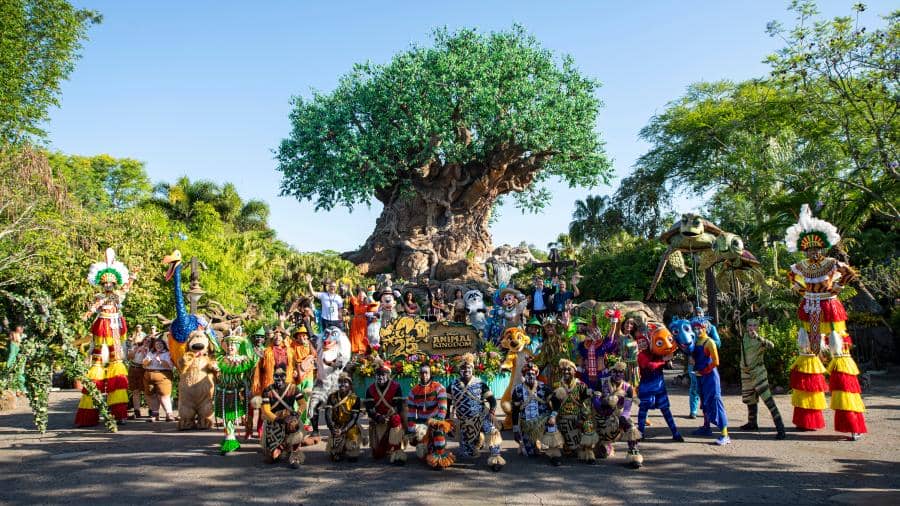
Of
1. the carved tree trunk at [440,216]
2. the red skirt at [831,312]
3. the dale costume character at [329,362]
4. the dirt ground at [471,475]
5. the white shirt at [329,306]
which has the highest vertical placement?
the carved tree trunk at [440,216]

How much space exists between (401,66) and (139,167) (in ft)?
92.3

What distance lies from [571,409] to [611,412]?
0.51m

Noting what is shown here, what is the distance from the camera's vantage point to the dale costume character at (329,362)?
10.6 meters

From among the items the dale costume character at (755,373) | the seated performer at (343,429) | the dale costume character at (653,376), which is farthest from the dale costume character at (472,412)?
the dale costume character at (755,373)

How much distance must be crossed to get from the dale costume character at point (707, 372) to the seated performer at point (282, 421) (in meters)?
5.76

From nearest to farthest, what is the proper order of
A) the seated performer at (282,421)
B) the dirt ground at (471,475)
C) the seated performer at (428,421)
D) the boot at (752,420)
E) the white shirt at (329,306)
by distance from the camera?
the dirt ground at (471,475)
the seated performer at (428,421)
the seated performer at (282,421)
the boot at (752,420)
the white shirt at (329,306)

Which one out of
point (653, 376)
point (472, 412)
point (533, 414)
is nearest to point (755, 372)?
point (653, 376)

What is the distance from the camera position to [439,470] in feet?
25.7

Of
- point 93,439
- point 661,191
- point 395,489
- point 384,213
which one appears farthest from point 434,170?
point 395,489

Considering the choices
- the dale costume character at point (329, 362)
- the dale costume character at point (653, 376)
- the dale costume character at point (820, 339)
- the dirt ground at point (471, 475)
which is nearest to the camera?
the dirt ground at point (471, 475)

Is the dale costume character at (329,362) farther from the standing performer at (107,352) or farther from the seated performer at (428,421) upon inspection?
the standing performer at (107,352)

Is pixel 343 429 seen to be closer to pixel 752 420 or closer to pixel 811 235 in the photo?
pixel 752 420

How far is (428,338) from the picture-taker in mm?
11727

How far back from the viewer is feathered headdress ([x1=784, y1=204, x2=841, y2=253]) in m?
9.45
